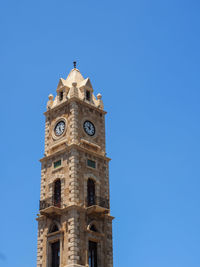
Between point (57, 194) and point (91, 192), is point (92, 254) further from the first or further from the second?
point (57, 194)

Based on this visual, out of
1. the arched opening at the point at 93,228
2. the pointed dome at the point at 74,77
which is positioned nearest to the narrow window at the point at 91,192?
the arched opening at the point at 93,228

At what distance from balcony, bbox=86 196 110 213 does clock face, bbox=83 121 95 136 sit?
7.16m

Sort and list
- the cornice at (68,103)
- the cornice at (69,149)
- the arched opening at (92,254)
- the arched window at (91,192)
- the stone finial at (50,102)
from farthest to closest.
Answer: the stone finial at (50,102), the cornice at (68,103), the cornice at (69,149), the arched window at (91,192), the arched opening at (92,254)

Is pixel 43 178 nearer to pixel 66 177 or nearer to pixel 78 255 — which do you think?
pixel 66 177

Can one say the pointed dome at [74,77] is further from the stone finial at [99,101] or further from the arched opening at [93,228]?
the arched opening at [93,228]

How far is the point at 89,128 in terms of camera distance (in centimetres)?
5128

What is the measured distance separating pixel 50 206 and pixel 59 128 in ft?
29.9

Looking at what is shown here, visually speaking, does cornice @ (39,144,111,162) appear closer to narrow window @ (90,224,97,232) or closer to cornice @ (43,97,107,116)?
cornice @ (43,97,107,116)

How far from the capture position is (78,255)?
43219 millimetres

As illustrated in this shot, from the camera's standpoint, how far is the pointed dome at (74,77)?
178 ft

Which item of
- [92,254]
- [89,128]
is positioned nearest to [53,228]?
[92,254]

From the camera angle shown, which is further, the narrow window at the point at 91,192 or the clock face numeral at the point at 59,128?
the clock face numeral at the point at 59,128

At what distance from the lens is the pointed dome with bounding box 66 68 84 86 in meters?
54.4

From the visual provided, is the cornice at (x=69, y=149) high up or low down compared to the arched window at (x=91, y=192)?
up
